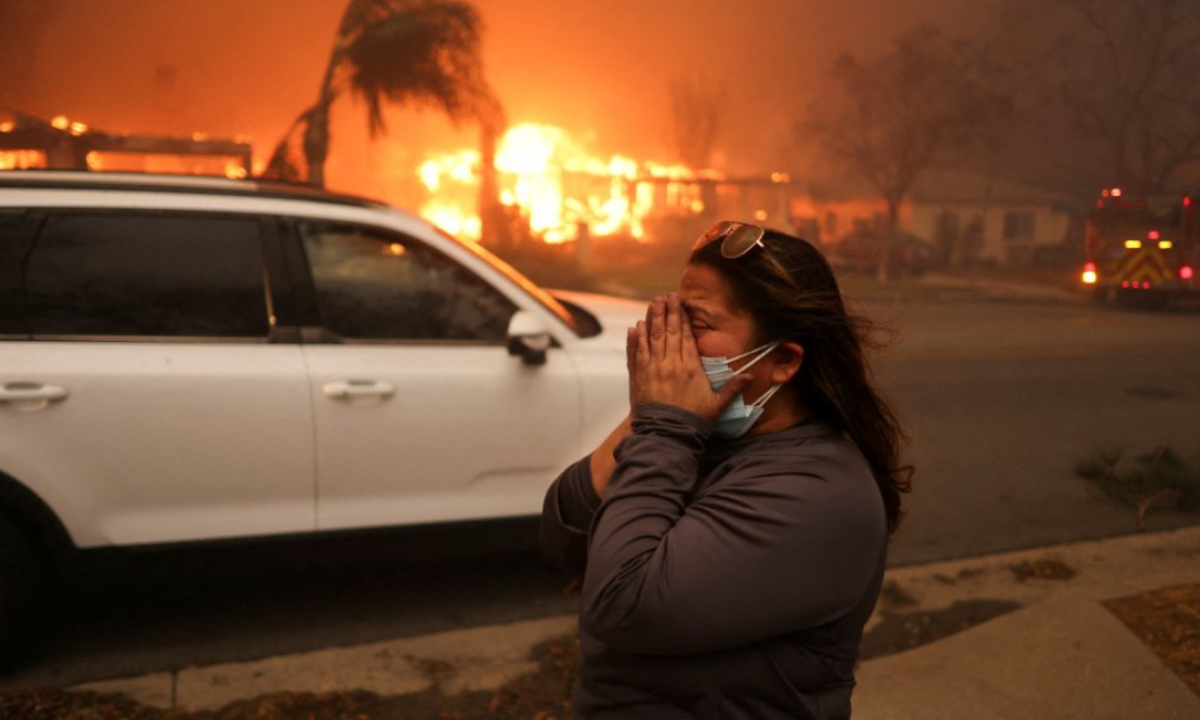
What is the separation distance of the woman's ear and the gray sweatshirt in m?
0.08

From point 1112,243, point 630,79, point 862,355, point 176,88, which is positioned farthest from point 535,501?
point 630,79

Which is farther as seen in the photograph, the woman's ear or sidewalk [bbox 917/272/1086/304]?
sidewalk [bbox 917/272/1086/304]

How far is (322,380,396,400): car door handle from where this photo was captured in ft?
13.6

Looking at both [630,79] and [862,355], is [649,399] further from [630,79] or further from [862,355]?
[630,79]

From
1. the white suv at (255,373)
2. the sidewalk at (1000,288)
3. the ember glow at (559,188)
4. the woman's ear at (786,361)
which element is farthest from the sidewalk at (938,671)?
the ember glow at (559,188)

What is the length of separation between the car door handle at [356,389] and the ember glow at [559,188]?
19.1m

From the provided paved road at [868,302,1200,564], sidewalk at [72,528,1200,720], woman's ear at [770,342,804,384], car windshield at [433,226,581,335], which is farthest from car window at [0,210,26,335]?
woman's ear at [770,342,804,384]

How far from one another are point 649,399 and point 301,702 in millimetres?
2604

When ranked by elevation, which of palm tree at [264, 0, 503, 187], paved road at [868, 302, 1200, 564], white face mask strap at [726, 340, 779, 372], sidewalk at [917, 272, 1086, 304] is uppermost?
palm tree at [264, 0, 503, 187]

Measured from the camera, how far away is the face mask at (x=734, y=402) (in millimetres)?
1584

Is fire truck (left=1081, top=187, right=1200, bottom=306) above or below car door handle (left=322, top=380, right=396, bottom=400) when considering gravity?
above

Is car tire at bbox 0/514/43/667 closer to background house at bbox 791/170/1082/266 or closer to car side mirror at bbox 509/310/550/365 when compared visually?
car side mirror at bbox 509/310/550/365

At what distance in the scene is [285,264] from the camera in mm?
4254

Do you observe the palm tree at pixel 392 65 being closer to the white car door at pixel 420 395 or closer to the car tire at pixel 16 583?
the white car door at pixel 420 395
